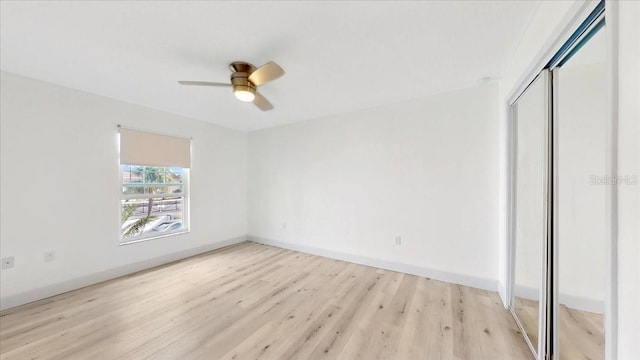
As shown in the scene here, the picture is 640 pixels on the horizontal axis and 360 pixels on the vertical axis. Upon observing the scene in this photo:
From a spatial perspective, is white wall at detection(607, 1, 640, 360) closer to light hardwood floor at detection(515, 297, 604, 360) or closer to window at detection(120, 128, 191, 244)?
light hardwood floor at detection(515, 297, 604, 360)

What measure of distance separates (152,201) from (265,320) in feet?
8.96

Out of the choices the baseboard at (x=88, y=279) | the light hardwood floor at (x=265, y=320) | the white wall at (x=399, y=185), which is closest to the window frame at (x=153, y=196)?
the baseboard at (x=88, y=279)

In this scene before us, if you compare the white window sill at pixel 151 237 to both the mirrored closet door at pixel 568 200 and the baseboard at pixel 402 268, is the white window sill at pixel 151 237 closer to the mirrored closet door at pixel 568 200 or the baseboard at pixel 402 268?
the baseboard at pixel 402 268

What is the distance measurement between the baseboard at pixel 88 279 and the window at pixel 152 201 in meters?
0.38

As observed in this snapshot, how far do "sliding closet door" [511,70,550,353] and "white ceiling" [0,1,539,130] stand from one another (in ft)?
1.85

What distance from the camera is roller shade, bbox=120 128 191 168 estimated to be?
3.23m

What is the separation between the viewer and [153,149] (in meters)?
3.50

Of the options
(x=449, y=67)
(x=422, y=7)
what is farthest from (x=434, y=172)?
(x=422, y=7)

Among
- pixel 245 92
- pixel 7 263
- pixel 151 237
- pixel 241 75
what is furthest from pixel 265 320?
pixel 7 263

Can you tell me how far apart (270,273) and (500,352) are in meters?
2.50

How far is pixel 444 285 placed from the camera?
2.82m

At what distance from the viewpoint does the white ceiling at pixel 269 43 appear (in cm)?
151

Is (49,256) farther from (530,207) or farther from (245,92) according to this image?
(530,207)

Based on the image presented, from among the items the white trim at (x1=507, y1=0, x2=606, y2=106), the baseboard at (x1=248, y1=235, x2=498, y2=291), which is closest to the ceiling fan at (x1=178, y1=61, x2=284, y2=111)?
the white trim at (x1=507, y1=0, x2=606, y2=106)
